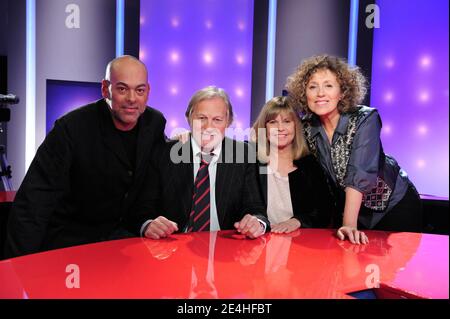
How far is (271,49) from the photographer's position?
5035 millimetres

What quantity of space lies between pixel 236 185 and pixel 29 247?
1.01 m

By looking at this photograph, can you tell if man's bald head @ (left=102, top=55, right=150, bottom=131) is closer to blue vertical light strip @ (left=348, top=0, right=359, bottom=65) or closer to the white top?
the white top

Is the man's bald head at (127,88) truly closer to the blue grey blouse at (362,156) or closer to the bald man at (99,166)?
the bald man at (99,166)

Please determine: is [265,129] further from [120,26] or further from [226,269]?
[120,26]

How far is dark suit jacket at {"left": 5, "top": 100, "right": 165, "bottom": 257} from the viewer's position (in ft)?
→ 6.38

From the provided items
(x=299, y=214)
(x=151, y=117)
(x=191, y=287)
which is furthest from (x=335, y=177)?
(x=191, y=287)

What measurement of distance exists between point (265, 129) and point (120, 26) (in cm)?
350

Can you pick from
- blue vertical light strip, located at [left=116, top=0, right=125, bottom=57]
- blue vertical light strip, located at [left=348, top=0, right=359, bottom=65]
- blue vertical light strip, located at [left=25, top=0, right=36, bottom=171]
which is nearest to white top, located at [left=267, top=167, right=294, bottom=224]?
blue vertical light strip, located at [left=348, top=0, right=359, bottom=65]

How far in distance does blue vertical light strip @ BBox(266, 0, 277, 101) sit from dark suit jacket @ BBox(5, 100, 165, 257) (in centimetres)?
320

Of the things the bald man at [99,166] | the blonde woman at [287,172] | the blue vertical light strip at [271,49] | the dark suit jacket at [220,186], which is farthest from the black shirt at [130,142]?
the blue vertical light strip at [271,49]

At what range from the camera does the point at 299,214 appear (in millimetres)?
2109

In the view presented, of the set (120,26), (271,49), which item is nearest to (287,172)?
(271,49)

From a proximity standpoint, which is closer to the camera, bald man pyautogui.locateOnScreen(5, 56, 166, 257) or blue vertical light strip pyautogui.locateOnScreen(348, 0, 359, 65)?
bald man pyautogui.locateOnScreen(5, 56, 166, 257)

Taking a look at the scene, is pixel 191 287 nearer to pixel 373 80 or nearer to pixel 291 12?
pixel 373 80
